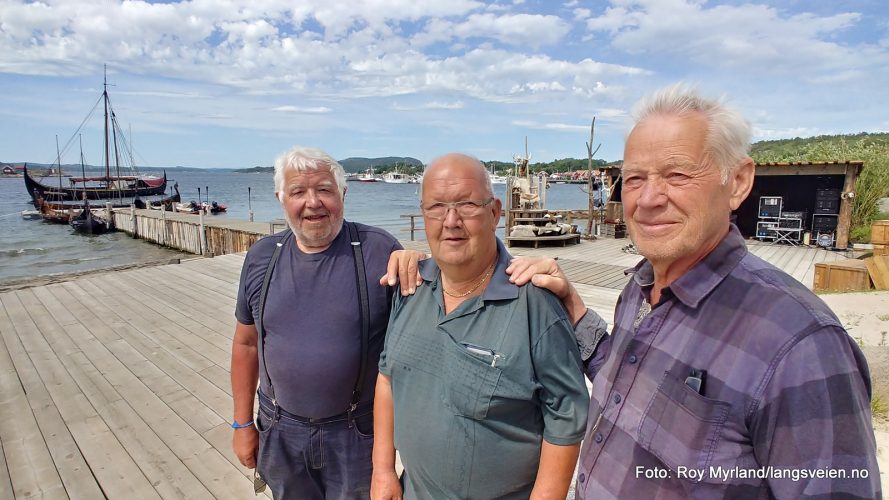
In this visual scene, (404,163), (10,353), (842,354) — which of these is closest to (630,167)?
(842,354)

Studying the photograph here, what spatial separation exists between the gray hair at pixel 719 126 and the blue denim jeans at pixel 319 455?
1.65 metres

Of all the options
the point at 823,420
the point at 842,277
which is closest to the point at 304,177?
the point at 823,420

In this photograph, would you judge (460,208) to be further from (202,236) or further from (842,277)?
(202,236)

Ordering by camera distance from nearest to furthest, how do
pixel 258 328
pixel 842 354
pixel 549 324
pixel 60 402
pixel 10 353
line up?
pixel 842 354 < pixel 549 324 < pixel 258 328 < pixel 60 402 < pixel 10 353

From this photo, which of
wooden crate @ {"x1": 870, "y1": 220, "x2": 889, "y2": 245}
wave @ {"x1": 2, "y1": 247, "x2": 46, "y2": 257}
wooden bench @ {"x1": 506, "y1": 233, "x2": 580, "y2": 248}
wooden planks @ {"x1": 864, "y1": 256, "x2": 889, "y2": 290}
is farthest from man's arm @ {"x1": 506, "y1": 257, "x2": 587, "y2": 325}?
wave @ {"x1": 2, "y1": 247, "x2": 46, "y2": 257}

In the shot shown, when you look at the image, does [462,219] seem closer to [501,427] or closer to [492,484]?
[501,427]

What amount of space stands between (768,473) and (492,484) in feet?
2.43

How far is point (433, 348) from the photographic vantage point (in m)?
1.47

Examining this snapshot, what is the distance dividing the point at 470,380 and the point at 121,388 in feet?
14.5

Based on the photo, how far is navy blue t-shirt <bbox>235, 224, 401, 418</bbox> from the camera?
1.95 metres

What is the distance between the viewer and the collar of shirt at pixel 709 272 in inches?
43.0

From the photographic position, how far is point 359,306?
196cm

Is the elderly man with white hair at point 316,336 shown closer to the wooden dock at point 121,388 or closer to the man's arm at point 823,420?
the wooden dock at point 121,388

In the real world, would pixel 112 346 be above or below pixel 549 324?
below
